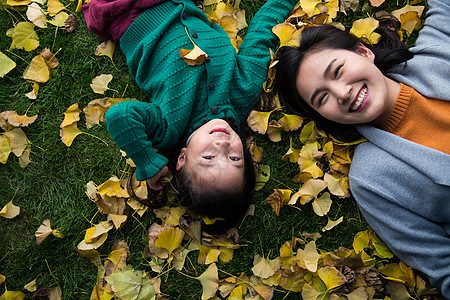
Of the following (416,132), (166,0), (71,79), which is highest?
(166,0)

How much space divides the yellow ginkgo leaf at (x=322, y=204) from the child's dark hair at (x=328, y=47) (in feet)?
0.92

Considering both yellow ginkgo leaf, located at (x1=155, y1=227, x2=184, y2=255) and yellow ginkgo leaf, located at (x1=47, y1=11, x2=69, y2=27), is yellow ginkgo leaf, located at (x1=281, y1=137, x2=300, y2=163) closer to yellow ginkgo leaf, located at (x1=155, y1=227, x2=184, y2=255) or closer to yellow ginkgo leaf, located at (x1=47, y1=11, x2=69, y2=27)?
yellow ginkgo leaf, located at (x1=155, y1=227, x2=184, y2=255)

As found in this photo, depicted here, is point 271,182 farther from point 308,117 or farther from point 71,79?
point 71,79

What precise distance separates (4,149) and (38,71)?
420mm

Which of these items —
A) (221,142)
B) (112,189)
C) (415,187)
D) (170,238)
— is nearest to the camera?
(221,142)

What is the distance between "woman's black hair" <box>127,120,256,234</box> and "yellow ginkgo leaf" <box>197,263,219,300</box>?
17 cm

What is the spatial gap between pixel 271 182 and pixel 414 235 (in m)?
0.65

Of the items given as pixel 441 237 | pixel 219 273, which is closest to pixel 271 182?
pixel 219 273

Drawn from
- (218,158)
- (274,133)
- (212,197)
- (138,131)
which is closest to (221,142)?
(218,158)

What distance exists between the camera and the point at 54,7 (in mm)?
1887

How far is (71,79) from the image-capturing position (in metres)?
1.87

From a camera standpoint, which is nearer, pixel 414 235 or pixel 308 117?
pixel 414 235

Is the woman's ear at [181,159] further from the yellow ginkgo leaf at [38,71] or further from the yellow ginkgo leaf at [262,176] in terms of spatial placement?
the yellow ginkgo leaf at [38,71]

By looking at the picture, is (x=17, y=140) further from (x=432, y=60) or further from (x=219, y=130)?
(x=432, y=60)
